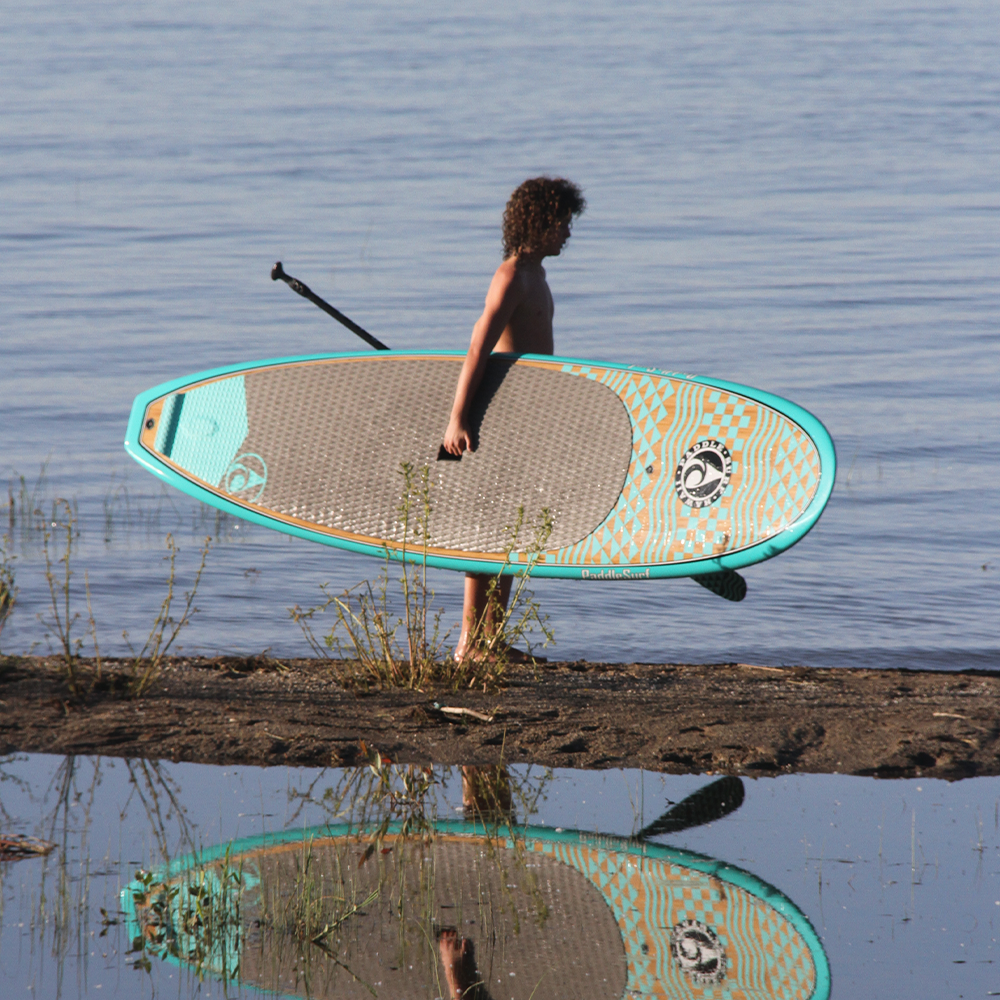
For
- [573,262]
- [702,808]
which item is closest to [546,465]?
[702,808]

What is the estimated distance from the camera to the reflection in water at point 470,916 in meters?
3.27

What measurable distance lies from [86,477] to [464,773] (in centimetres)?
643

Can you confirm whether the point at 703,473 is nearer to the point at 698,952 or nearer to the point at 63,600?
the point at 698,952

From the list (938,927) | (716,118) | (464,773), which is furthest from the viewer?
(716,118)

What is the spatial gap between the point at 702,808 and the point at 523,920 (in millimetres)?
868

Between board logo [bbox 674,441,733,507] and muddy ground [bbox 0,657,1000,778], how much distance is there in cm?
87

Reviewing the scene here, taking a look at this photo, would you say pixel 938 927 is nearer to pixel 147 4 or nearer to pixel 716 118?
pixel 716 118

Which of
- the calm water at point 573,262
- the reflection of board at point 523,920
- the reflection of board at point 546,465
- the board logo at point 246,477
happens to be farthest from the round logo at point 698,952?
the board logo at point 246,477

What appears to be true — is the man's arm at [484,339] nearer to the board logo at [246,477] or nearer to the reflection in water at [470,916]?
the board logo at [246,477]

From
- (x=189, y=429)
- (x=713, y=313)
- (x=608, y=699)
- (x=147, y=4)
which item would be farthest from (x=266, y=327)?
(x=147, y=4)

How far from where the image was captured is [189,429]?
7082mm

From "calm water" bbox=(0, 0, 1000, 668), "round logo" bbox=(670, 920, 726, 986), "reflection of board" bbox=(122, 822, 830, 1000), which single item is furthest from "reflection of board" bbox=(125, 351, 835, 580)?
"round logo" bbox=(670, 920, 726, 986)

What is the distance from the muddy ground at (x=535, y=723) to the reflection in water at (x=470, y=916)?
1.68 ft

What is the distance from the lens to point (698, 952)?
341cm
